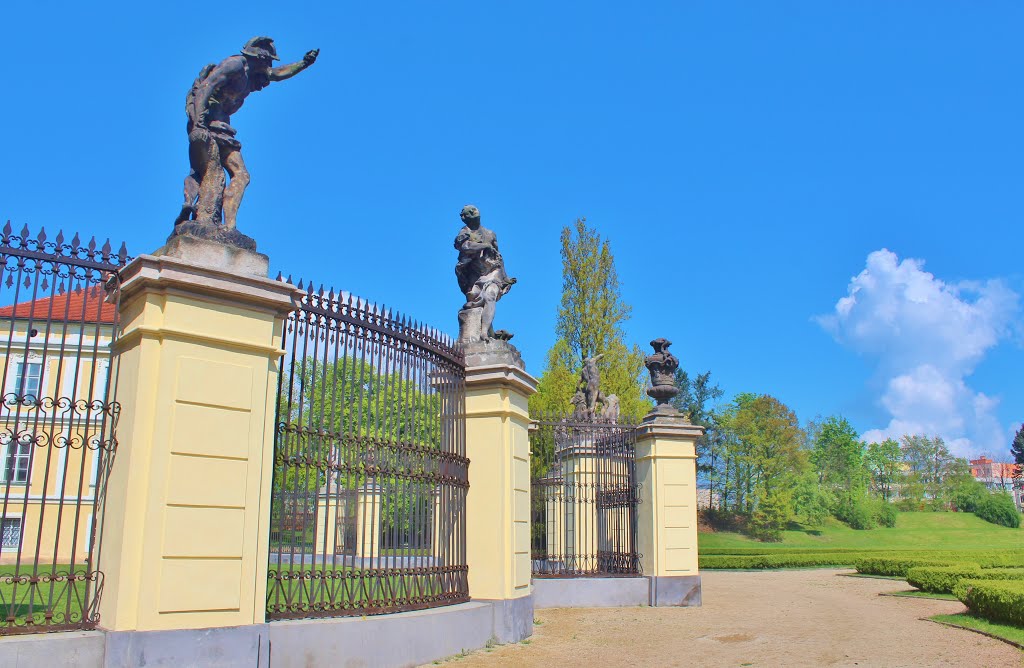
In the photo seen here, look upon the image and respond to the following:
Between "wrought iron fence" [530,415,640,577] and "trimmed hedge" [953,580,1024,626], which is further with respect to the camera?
"wrought iron fence" [530,415,640,577]

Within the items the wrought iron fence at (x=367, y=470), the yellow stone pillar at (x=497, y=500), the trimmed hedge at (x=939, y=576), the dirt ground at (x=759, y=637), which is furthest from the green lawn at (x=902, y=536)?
the wrought iron fence at (x=367, y=470)

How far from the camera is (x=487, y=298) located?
1080 cm

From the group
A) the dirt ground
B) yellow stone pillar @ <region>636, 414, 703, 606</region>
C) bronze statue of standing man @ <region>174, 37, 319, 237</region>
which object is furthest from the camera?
yellow stone pillar @ <region>636, 414, 703, 606</region>

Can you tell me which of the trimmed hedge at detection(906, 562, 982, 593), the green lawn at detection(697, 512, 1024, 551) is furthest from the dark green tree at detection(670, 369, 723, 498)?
the trimmed hedge at detection(906, 562, 982, 593)

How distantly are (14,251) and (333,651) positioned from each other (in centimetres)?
397

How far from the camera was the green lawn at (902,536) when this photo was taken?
4472 cm

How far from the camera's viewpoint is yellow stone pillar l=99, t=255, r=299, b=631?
5820mm

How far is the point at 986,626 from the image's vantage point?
1092 centimetres

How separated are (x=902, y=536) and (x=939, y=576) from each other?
37.3 metres

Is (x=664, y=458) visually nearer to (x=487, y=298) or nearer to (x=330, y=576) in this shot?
(x=487, y=298)

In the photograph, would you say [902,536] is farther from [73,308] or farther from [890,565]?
[73,308]

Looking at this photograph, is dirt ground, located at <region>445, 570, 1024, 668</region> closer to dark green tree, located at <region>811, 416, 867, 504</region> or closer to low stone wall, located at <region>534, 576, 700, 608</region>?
low stone wall, located at <region>534, 576, 700, 608</region>

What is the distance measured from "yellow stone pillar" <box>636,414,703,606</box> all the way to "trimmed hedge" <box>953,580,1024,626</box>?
170 inches

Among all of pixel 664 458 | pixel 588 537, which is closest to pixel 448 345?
pixel 664 458
